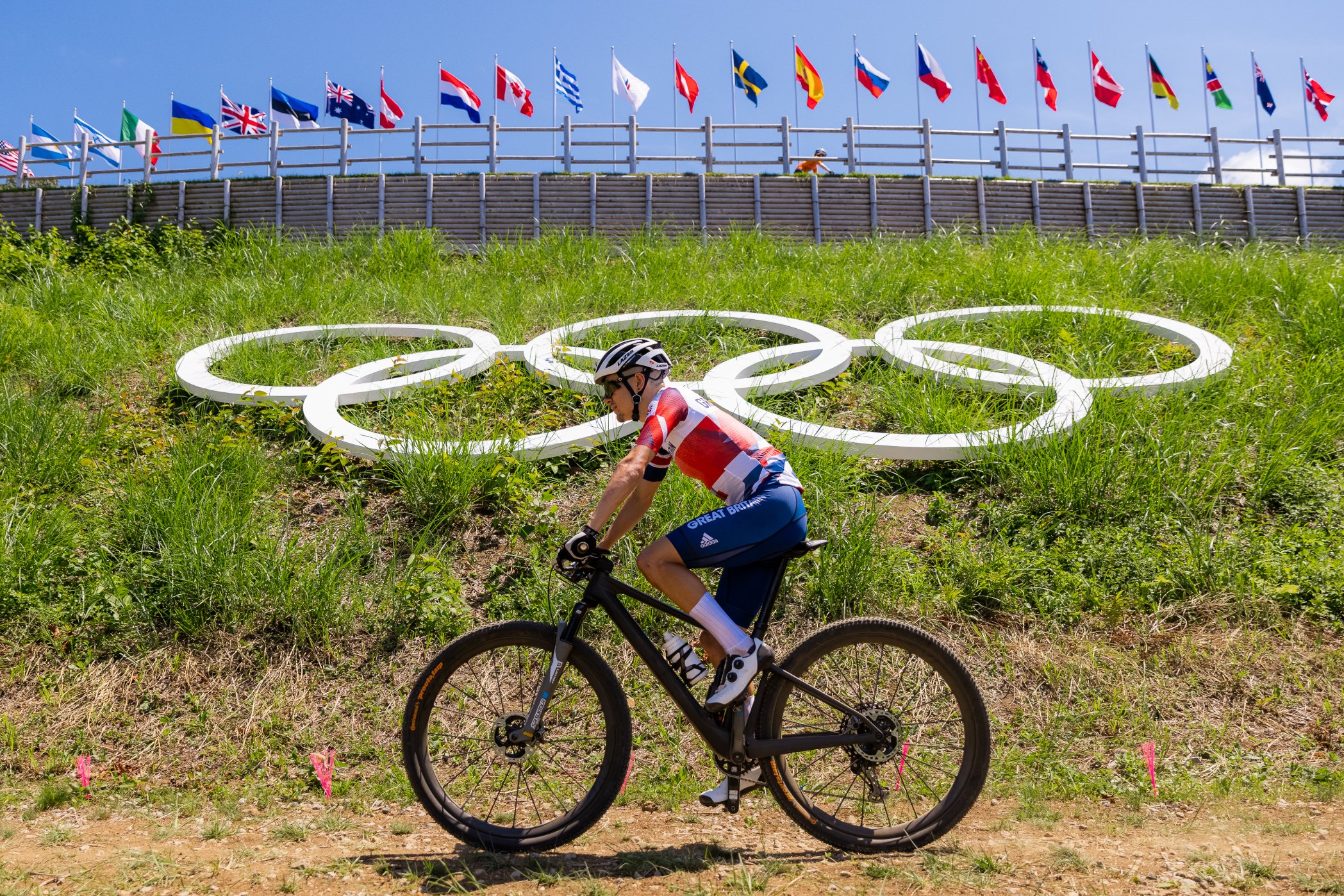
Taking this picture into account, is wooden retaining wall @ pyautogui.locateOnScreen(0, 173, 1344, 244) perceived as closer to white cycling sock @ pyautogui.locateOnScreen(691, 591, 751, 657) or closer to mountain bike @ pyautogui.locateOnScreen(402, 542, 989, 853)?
mountain bike @ pyautogui.locateOnScreen(402, 542, 989, 853)

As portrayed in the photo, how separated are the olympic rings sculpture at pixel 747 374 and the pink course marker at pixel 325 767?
2.47 metres

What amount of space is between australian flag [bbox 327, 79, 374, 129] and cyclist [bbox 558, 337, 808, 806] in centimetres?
2137

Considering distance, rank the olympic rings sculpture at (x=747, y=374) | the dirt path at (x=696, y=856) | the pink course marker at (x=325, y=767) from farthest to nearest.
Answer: the olympic rings sculpture at (x=747, y=374) < the pink course marker at (x=325, y=767) < the dirt path at (x=696, y=856)

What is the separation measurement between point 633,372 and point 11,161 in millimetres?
27653

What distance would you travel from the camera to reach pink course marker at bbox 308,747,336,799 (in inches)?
181

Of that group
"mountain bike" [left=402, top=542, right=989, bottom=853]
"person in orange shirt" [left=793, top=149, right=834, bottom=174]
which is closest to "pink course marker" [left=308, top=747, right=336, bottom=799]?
"mountain bike" [left=402, top=542, right=989, bottom=853]

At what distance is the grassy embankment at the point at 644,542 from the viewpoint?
491 cm

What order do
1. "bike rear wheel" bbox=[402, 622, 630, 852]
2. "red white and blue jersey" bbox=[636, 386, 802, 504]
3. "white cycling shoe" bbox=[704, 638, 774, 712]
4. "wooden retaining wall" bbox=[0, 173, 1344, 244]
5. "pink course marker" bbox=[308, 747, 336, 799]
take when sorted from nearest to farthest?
"white cycling shoe" bbox=[704, 638, 774, 712] < "bike rear wheel" bbox=[402, 622, 630, 852] < "red white and blue jersey" bbox=[636, 386, 802, 504] < "pink course marker" bbox=[308, 747, 336, 799] < "wooden retaining wall" bbox=[0, 173, 1344, 244]

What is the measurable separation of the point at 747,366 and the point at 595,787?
5.11 m

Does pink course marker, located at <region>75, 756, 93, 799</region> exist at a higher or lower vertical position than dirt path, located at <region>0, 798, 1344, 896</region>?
higher

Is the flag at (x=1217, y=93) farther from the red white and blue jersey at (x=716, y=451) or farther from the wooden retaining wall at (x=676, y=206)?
the red white and blue jersey at (x=716, y=451)

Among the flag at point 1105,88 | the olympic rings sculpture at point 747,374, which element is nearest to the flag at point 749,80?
the flag at point 1105,88

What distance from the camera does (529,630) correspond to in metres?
3.58

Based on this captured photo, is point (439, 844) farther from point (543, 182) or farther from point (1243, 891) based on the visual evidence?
point (543, 182)
